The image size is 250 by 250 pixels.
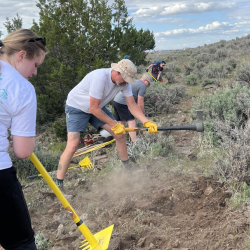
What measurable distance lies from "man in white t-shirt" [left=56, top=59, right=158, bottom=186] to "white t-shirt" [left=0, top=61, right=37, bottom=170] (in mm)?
2090

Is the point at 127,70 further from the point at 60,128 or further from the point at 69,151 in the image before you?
the point at 60,128

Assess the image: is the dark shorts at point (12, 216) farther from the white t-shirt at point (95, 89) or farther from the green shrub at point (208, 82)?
the green shrub at point (208, 82)

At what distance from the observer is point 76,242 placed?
2896 millimetres

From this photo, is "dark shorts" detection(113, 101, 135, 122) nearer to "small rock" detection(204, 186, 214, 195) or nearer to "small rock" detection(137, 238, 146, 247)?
"small rock" detection(204, 186, 214, 195)

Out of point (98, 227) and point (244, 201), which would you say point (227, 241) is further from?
point (98, 227)

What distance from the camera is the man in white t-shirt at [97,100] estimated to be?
149 inches

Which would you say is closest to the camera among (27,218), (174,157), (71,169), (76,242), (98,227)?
(27,218)

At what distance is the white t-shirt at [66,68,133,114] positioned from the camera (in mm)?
3775

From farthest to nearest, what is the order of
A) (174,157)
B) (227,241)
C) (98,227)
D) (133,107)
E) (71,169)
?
(71,169) → (174,157) → (133,107) → (98,227) → (227,241)

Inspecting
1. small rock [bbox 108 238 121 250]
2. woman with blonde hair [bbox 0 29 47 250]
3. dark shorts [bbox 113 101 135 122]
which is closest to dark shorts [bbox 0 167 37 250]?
woman with blonde hair [bbox 0 29 47 250]

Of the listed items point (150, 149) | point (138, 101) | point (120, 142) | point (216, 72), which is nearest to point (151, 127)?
point (120, 142)

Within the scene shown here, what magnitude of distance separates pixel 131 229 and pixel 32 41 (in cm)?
203

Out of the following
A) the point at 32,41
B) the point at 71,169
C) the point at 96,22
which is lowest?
the point at 71,169

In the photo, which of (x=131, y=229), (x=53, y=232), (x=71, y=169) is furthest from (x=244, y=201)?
(x=71, y=169)
